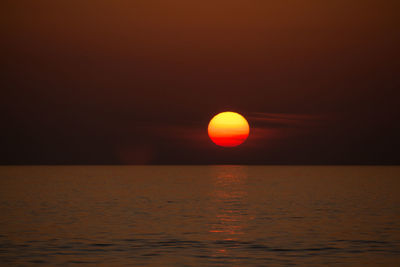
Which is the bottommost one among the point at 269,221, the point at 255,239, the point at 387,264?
the point at 387,264

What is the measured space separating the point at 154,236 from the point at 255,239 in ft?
18.2

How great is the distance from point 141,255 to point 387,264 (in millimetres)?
10534

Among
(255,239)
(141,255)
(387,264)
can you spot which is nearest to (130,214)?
(255,239)

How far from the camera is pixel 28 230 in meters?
36.4

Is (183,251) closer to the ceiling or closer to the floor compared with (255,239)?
closer to the floor

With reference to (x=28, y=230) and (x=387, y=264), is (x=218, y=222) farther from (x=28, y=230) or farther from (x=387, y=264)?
(x=387, y=264)

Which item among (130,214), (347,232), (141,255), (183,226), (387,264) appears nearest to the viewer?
(387,264)

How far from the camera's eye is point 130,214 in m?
47.9

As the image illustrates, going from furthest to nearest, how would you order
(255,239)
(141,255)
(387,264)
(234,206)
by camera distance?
(234,206)
(255,239)
(141,255)
(387,264)

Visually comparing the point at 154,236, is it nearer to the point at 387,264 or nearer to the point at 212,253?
the point at 212,253

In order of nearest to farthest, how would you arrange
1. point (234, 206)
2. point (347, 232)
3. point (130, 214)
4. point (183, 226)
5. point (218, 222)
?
point (347, 232), point (183, 226), point (218, 222), point (130, 214), point (234, 206)

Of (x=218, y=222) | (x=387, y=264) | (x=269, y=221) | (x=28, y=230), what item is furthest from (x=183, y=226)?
(x=387, y=264)

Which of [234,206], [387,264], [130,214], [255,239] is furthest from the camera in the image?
[234,206]

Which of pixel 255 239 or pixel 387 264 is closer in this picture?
pixel 387 264
